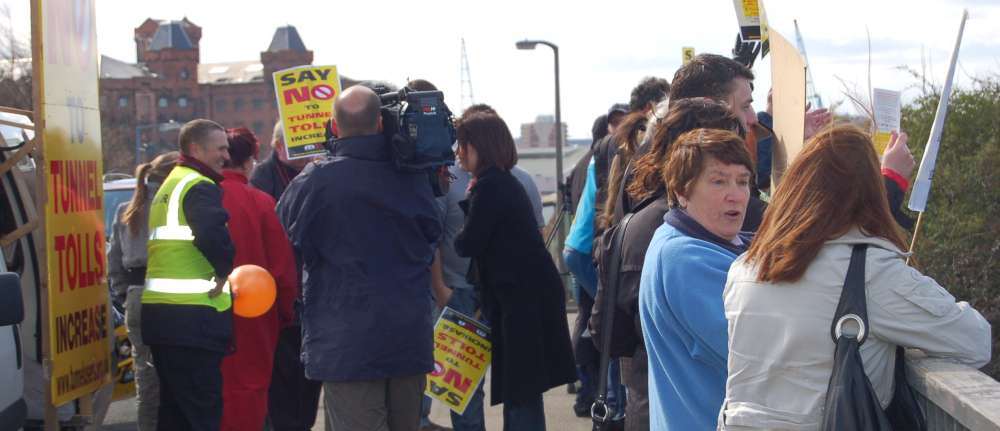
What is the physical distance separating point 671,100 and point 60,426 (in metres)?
3.30

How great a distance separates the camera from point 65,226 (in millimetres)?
5043

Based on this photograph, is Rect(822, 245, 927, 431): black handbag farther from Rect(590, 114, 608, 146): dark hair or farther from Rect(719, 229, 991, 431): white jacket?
Rect(590, 114, 608, 146): dark hair

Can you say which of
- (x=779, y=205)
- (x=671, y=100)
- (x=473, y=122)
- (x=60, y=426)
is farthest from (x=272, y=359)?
(x=779, y=205)

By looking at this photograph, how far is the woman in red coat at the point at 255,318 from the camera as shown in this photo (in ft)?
21.1

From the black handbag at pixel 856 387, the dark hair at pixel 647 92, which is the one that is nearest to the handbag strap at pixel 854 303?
the black handbag at pixel 856 387

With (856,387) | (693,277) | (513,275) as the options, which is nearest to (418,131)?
(513,275)

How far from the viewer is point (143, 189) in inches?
259

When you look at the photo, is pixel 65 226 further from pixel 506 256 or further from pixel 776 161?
pixel 776 161

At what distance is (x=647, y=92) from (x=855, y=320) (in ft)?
14.5

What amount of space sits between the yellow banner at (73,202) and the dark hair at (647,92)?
9.82ft

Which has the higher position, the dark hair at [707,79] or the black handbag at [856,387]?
the dark hair at [707,79]

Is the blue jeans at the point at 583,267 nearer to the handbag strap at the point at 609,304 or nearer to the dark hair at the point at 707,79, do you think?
the handbag strap at the point at 609,304

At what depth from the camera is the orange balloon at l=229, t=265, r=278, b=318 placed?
19.0ft

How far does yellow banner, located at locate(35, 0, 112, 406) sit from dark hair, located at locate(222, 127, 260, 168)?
4.72 ft
